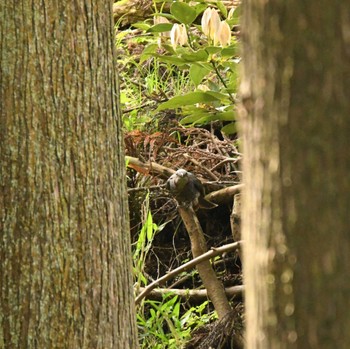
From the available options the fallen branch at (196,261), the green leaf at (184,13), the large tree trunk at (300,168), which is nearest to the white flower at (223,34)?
the green leaf at (184,13)

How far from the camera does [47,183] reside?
10.1 ft

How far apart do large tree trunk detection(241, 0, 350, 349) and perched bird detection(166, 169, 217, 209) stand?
12.2 ft

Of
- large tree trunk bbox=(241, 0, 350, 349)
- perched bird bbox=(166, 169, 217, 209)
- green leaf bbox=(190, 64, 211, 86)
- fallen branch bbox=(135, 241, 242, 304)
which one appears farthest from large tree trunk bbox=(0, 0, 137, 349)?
large tree trunk bbox=(241, 0, 350, 349)

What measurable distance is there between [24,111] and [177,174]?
1966 millimetres

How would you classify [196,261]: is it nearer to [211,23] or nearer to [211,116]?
[211,116]

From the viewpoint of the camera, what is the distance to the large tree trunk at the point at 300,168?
44.6 inches

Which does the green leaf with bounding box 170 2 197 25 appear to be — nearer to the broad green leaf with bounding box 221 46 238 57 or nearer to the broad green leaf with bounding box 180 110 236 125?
the broad green leaf with bounding box 221 46 238 57

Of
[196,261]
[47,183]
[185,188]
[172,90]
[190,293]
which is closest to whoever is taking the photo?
[47,183]

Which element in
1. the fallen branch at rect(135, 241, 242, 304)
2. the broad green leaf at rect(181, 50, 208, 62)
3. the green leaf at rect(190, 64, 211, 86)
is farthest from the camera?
the fallen branch at rect(135, 241, 242, 304)

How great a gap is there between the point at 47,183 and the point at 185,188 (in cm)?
195

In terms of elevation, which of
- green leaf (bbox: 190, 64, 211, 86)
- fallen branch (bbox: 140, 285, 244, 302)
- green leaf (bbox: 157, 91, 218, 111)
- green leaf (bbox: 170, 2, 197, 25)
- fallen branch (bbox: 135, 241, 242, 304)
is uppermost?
green leaf (bbox: 170, 2, 197, 25)

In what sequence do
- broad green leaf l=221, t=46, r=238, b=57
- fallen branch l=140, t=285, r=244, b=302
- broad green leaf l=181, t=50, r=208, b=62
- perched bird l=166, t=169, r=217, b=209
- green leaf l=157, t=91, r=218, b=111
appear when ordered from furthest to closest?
fallen branch l=140, t=285, r=244, b=302 → perched bird l=166, t=169, r=217, b=209 → green leaf l=157, t=91, r=218, b=111 → broad green leaf l=181, t=50, r=208, b=62 → broad green leaf l=221, t=46, r=238, b=57

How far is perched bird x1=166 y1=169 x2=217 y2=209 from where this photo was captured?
4.93m

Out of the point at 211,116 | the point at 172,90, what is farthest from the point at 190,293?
the point at 172,90
